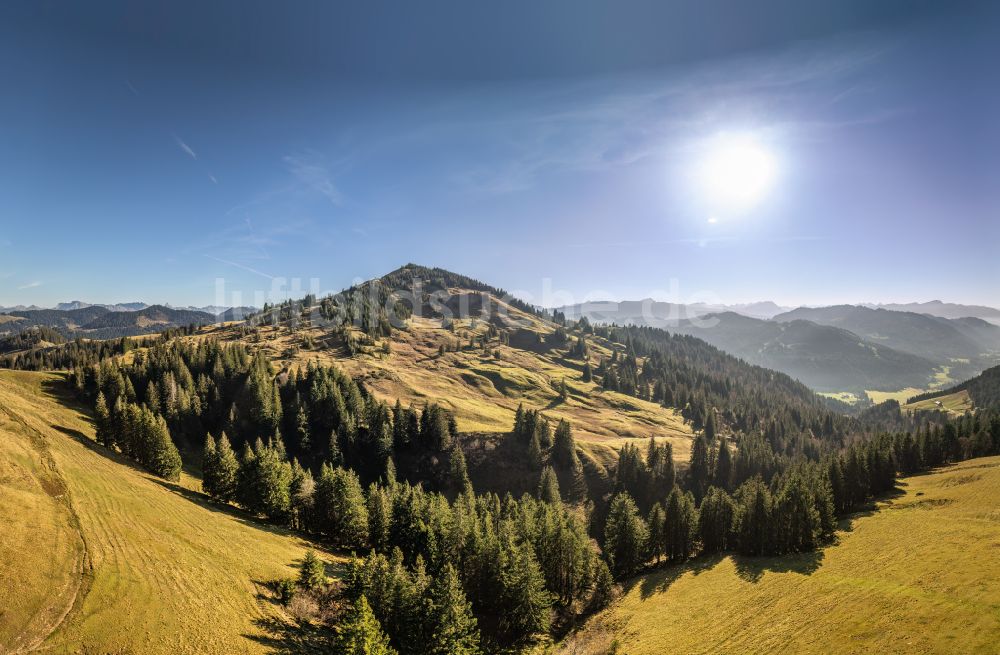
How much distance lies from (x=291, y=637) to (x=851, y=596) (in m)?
64.3

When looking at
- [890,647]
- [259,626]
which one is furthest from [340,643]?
[890,647]

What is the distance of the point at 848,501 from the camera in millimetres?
84938

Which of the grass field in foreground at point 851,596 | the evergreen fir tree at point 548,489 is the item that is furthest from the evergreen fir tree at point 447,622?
the evergreen fir tree at point 548,489

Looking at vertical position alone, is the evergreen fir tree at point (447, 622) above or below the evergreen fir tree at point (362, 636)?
below

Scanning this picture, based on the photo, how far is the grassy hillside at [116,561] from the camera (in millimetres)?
34250

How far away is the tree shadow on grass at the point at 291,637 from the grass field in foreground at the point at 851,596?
3307 centimetres

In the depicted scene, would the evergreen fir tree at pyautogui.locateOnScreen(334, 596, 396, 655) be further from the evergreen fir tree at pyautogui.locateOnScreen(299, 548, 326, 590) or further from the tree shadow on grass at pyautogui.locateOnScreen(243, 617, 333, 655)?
the evergreen fir tree at pyautogui.locateOnScreen(299, 548, 326, 590)

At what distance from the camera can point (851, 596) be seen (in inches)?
1905

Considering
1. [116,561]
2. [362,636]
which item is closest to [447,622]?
[362,636]

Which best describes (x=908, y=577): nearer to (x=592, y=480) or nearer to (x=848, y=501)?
(x=848, y=501)

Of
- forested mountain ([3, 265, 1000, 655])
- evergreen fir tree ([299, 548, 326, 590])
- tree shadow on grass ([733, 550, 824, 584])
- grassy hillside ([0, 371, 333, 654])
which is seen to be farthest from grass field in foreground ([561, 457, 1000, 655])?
grassy hillside ([0, 371, 333, 654])

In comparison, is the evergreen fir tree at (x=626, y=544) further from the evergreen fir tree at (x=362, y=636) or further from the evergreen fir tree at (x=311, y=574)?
the evergreen fir tree at (x=362, y=636)

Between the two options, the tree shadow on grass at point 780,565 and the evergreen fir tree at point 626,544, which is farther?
the evergreen fir tree at point 626,544

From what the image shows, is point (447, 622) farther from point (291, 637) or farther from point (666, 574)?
point (666, 574)
